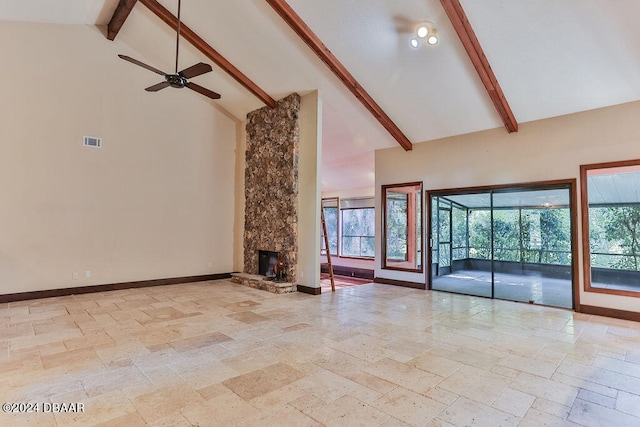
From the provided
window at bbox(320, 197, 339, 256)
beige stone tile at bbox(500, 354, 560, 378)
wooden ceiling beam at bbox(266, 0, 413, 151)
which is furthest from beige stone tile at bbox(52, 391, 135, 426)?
window at bbox(320, 197, 339, 256)

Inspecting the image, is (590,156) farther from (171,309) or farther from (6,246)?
(6,246)

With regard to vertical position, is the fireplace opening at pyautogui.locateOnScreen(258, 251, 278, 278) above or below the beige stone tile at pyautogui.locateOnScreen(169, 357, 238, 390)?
above

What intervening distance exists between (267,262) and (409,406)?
18.3ft

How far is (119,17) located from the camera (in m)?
5.99

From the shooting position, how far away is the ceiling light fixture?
4.57 metres

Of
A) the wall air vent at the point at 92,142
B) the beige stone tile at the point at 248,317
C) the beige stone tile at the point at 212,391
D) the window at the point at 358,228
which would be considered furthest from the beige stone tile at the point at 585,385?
the wall air vent at the point at 92,142

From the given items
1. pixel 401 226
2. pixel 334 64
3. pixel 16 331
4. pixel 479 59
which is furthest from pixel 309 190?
pixel 16 331

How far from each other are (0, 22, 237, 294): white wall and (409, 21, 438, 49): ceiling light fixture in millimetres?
5287

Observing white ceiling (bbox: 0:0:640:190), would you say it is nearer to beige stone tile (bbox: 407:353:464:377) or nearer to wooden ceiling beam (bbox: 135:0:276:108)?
wooden ceiling beam (bbox: 135:0:276:108)

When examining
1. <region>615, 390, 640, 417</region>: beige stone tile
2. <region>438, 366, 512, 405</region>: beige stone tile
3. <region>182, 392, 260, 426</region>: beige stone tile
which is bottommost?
<region>615, 390, 640, 417</region>: beige stone tile

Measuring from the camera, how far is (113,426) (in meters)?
2.21

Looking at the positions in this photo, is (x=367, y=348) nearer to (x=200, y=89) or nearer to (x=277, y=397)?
(x=277, y=397)

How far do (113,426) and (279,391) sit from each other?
1165 millimetres

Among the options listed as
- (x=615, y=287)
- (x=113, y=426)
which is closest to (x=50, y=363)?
(x=113, y=426)
